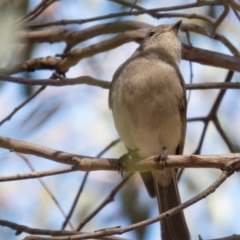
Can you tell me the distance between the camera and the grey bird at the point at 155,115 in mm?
2875

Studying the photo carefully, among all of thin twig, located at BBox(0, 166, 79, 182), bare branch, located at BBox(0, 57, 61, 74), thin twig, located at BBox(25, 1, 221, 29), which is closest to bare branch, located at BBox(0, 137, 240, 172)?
thin twig, located at BBox(0, 166, 79, 182)

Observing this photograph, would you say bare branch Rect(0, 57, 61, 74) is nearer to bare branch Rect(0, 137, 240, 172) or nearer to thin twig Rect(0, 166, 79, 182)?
bare branch Rect(0, 137, 240, 172)

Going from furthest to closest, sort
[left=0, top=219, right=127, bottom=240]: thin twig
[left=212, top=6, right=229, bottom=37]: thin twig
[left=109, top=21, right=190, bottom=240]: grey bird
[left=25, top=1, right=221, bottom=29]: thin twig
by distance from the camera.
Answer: [left=109, top=21, right=190, bottom=240]: grey bird
[left=212, top=6, right=229, bottom=37]: thin twig
[left=25, top=1, right=221, bottom=29]: thin twig
[left=0, top=219, right=127, bottom=240]: thin twig

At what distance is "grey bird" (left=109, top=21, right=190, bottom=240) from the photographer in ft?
9.43

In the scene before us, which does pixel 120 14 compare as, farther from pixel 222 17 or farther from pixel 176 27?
pixel 176 27

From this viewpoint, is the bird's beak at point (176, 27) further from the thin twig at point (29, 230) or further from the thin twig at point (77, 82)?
Answer: the thin twig at point (29, 230)

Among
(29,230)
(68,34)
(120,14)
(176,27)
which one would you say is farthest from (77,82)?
(176,27)

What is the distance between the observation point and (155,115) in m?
2.88

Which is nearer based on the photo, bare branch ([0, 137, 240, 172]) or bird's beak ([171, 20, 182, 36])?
bare branch ([0, 137, 240, 172])

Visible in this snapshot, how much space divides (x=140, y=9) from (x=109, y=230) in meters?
1.49

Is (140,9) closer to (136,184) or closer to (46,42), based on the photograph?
(46,42)

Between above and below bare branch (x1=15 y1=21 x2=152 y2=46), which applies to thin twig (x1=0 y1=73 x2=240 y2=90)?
below

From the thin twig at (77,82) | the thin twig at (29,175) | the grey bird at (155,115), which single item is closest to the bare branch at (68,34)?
the grey bird at (155,115)

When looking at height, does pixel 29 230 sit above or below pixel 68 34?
below
